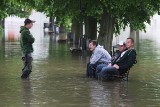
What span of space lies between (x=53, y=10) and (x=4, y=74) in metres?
11.3

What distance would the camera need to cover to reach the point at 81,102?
10.2 meters

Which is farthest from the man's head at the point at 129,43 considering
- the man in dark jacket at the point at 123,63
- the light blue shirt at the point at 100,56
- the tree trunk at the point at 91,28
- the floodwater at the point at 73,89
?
the tree trunk at the point at 91,28

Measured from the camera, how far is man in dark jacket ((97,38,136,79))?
44.5 ft

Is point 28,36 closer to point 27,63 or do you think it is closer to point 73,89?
point 27,63

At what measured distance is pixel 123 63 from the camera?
13711mm

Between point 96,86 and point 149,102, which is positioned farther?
point 96,86

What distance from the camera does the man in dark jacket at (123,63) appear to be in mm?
13562

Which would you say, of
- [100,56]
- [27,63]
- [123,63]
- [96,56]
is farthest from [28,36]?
[123,63]

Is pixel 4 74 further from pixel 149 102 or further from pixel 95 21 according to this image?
pixel 95 21

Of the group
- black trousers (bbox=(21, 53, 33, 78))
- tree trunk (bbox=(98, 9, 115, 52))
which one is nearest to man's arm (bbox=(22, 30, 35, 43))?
black trousers (bbox=(21, 53, 33, 78))

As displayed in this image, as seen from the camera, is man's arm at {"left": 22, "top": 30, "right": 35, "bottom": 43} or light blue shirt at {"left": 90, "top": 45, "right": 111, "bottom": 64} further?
light blue shirt at {"left": 90, "top": 45, "right": 111, "bottom": 64}

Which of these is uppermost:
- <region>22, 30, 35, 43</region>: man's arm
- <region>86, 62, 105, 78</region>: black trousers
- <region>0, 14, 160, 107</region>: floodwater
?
<region>22, 30, 35, 43</region>: man's arm

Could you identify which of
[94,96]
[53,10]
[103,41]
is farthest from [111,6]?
[94,96]

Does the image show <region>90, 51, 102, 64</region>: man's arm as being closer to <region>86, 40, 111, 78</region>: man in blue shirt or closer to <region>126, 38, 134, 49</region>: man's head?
<region>86, 40, 111, 78</region>: man in blue shirt
